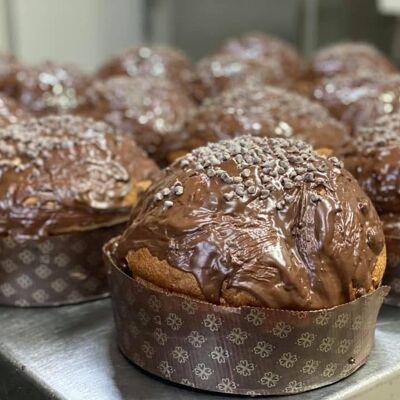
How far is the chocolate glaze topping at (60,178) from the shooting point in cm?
204

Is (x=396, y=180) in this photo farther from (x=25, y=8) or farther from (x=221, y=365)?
(x=25, y=8)

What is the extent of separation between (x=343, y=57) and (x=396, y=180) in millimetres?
2177

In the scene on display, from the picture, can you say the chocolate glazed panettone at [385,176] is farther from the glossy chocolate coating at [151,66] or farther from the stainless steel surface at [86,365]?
the glossy chocolate coating at [151,66]

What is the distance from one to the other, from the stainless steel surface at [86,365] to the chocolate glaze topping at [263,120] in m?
0.80

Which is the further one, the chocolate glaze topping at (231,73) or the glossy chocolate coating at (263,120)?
the chocolate glaze topping at (231,73)

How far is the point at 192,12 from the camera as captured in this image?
620 centimetres

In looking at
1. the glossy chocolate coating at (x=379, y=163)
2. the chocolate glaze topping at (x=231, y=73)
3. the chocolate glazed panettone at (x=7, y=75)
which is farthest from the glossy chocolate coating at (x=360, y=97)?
the chocolate glazed panettone at (x=7, y=75)

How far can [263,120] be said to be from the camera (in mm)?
2547

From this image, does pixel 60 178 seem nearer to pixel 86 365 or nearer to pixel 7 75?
pixel 86 365

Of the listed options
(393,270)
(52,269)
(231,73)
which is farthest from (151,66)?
(393,270)

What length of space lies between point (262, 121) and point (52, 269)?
0.90 meters

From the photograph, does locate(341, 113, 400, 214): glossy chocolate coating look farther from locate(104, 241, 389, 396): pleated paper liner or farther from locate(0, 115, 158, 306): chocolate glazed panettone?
locate(0, 115, 158, 306): chocolate glazed panettone

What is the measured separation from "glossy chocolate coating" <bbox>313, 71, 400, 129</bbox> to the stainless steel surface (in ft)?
3.77

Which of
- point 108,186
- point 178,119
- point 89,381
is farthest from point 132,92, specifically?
point 89,381
